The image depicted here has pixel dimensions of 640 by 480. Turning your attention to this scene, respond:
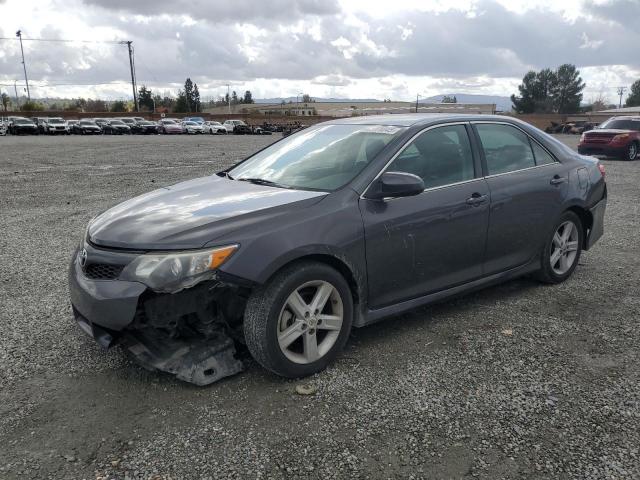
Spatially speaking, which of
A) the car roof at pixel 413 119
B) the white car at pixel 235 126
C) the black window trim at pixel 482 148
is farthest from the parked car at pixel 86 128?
the black window trim at pixel 482 148

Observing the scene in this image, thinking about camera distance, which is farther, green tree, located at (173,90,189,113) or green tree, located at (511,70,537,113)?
green tree, located at (173,90,189,113)

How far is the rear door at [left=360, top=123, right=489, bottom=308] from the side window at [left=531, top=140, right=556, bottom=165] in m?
0.88

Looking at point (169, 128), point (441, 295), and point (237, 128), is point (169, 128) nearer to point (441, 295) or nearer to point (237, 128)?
point (237, 128)

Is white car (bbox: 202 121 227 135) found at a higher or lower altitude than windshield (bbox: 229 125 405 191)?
lower

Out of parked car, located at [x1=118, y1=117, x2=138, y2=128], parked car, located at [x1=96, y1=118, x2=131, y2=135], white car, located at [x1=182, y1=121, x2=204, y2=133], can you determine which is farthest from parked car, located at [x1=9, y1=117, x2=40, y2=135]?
white car, located at [x1=182, y1=121, x2=204, y2=133]

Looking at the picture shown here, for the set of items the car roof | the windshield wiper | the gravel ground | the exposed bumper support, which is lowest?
the gravel ground

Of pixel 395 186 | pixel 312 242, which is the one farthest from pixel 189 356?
pixel 395 186

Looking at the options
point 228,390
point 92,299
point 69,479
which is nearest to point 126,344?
point 92,299

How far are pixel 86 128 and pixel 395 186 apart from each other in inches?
2011

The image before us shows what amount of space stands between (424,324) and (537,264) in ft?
4.42

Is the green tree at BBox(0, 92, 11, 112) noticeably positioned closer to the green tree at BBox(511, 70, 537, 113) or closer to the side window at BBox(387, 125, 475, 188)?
the green tree at BBox(511, 70, 537, 113)

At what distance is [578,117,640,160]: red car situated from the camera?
1825cm

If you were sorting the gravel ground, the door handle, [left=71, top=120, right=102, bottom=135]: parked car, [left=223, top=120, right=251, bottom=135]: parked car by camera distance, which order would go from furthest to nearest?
[left=223, top=120, right=251, bottom=135]: parked car → [left=71, top=120, right=102, bottom=135]: parked car → the door handle → the gravel ground

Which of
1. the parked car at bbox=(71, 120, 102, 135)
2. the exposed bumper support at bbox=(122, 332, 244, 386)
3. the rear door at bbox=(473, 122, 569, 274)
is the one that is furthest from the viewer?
the parked car at bbox=(71, 120, 102, 135)
